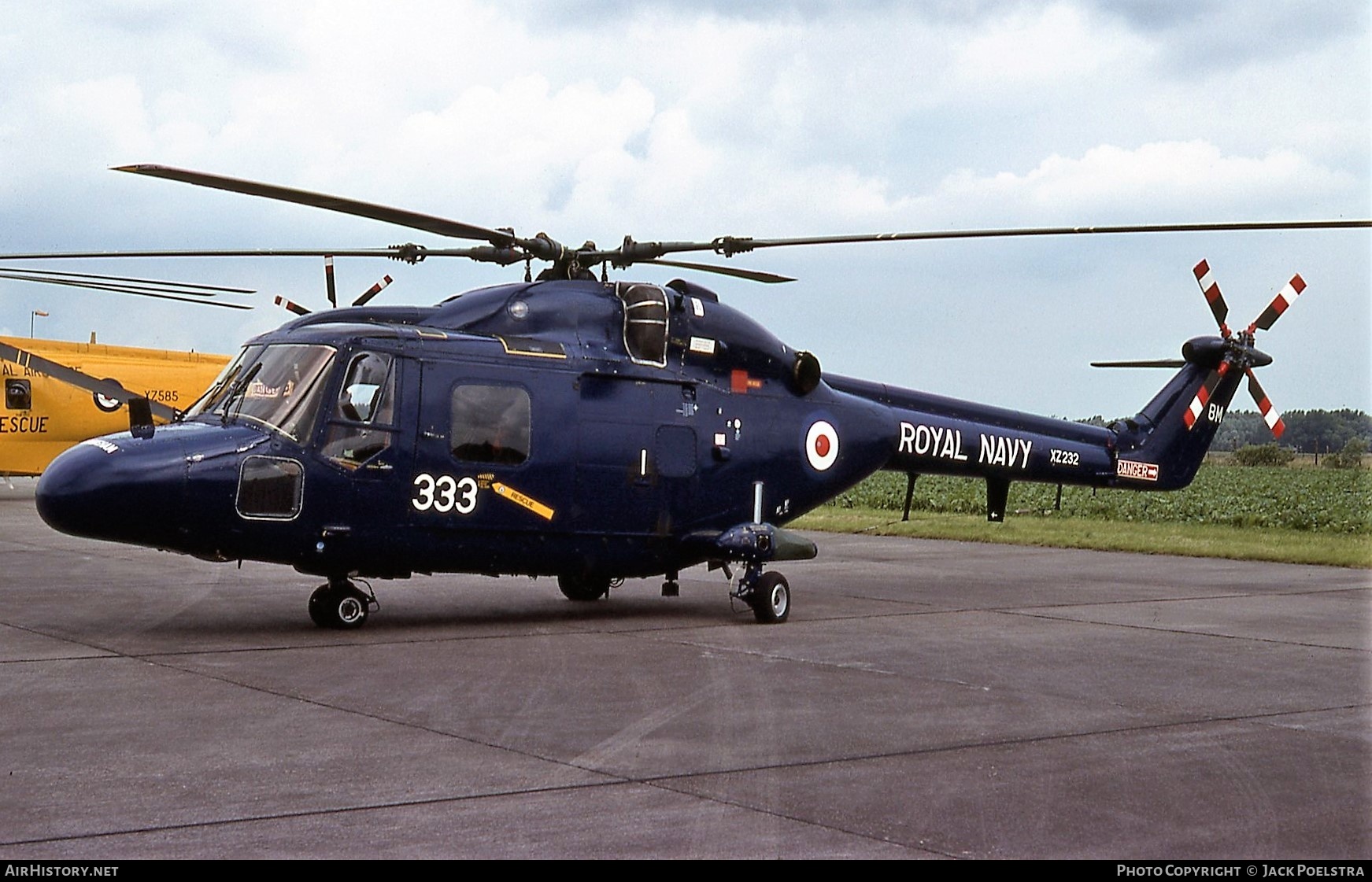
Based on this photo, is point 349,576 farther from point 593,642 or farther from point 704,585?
point 704,585

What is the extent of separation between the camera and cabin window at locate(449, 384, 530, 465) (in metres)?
12.5

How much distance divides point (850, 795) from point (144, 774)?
3.40m

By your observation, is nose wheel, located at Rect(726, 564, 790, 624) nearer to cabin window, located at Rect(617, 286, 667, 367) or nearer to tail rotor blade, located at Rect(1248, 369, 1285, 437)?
cabin window, located at Rect(617, 286, 667, 367)

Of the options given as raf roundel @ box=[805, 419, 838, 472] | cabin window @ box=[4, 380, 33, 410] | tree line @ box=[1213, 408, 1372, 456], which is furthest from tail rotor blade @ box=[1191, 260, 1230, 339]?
tree line @ box=[1213, 408, 1372, 456]

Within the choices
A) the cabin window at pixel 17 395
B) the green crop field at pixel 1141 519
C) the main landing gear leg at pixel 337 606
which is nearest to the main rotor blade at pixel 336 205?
the main landing gear leg at pixel 337 606

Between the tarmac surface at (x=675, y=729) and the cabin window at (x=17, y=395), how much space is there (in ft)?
64.8

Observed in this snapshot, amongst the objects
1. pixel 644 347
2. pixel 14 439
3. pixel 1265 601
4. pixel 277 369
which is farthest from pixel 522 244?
pixel 14 439

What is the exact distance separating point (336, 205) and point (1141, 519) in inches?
1145

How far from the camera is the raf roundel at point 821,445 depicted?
590 inches

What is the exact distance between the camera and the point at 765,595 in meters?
13.6

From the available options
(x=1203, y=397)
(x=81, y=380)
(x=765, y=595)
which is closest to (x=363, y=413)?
(x=81, y=380)

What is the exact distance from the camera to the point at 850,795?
6637mm

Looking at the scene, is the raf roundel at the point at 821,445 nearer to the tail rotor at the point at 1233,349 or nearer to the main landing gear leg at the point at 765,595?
the main landing gear leg at the point at 765,595

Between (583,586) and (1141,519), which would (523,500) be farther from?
(1141,519)
